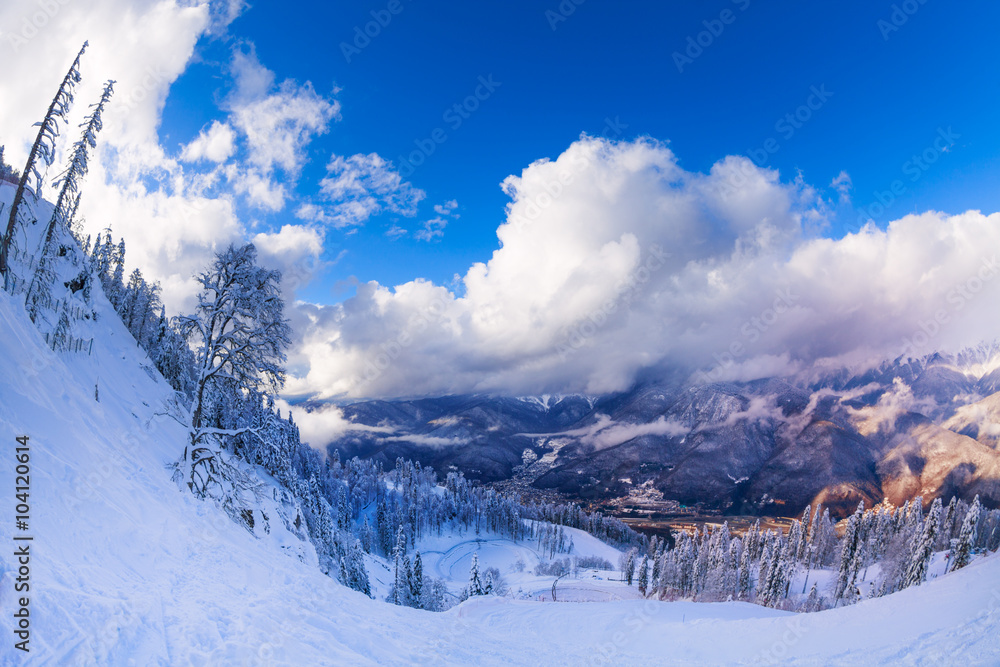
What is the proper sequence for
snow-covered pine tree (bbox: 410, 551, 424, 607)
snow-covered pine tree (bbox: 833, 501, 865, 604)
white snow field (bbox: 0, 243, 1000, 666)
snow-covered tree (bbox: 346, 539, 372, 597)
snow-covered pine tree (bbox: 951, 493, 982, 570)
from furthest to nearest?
1. snow-covered pine tree (bbox: 833, 501, 865, 604)
2. snow-covered pine tree (bbox: 410, 551, 424, 607)
3. snow-covered pine tree (bbox: 951, 493, 982, 570)
4. snow-covered tree (bbox: 346, 539, 372, 597)
5. white snow field (bbox: 0, 243, 1000, 666)

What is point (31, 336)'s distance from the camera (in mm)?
16000

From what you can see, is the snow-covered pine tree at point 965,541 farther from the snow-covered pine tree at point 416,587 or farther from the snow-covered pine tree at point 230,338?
the snow-covered pine tree at point 230,338

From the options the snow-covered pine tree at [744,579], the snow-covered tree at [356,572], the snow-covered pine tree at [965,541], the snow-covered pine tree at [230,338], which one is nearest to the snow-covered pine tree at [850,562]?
the snow-covered pine tree at [744,579]

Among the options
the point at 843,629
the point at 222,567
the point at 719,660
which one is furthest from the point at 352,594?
the point at 843,629

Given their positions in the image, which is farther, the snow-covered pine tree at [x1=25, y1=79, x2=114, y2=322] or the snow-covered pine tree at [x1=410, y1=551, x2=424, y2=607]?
the snow-covered pine tree at [x1=410, y1=551, x2=424, y2=607]

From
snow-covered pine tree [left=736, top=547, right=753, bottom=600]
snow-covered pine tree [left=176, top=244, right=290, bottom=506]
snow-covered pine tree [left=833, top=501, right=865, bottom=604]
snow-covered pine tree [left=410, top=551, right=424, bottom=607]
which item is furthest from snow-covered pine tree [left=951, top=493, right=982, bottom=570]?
snow-covered pine tree [left=176, top=244, right=290, bottom=506]

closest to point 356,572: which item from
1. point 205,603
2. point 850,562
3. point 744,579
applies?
point 205,603

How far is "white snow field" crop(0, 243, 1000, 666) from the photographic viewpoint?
267 inches

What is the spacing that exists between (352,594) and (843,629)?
22.5 m

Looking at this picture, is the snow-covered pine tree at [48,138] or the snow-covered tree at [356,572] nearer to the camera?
the snow-covered pine tree at [48,138]

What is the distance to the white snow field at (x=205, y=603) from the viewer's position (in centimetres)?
677

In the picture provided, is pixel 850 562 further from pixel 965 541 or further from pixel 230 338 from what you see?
pixel 230 338

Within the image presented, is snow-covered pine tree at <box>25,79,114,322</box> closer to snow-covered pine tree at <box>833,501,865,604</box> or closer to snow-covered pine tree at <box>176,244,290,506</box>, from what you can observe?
snow-covered pine tree at <box>176,244,290,506</box>

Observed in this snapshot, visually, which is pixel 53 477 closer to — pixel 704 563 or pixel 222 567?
pixel 222 567
